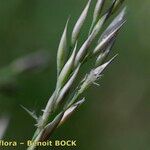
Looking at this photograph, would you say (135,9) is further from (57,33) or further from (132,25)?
(57,33)

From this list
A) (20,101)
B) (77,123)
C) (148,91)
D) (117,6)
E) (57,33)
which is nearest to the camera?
(117,6)

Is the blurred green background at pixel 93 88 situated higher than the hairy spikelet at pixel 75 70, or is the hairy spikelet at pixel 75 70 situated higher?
the blurred green background at pixel 93 88

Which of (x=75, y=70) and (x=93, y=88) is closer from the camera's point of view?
(x=75, y=70)

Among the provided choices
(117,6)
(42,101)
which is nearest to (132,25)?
(42,101)

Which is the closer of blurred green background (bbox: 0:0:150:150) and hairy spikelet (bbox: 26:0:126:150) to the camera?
hairy spikelet (bbox: 26:0:126:150)

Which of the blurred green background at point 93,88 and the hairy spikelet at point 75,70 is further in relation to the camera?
the blurred green background at point 93,88

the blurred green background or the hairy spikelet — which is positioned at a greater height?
the blurred green background

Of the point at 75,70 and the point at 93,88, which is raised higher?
the point at 93,88

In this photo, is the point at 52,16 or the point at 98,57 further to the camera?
the point at 52,16
